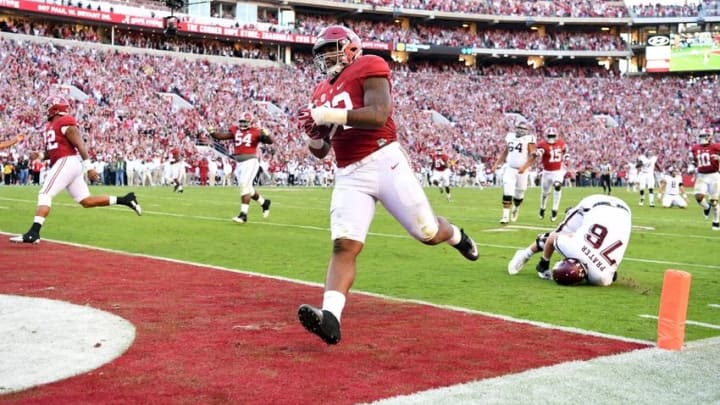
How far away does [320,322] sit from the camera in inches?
201

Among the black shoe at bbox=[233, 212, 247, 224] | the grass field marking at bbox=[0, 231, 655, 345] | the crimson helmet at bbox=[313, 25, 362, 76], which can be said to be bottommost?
the black shoe at bbox=[233, 212, 247, 224]

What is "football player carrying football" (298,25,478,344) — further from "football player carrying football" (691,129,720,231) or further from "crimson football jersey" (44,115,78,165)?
"football player carrying football" (691,129,720,231)

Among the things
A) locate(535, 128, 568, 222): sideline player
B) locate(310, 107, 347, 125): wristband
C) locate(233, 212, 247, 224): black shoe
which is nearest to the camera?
locate(310, 107, 347, 125): wristband

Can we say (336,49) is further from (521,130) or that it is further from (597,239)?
(521,130)

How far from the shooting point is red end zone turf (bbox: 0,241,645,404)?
4402 mm

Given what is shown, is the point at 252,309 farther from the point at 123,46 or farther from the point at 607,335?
the point at 123,46

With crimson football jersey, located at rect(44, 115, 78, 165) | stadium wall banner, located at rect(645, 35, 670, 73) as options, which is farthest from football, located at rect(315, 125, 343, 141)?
stadium wall banner, located at rect(645, 35, 670, 73)

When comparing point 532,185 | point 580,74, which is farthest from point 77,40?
point 580,74

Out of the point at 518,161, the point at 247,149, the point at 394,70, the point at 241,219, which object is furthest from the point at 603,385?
the point at 394,70

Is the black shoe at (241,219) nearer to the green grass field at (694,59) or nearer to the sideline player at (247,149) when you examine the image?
the sideline player at (247,149)

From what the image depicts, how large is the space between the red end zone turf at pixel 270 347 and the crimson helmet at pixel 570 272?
201 cm

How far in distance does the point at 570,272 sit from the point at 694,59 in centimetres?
6350

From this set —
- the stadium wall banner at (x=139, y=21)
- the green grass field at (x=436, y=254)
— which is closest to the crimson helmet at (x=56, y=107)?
the green grass field at (x=436, y=254)

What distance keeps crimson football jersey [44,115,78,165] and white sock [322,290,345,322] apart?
764cm
